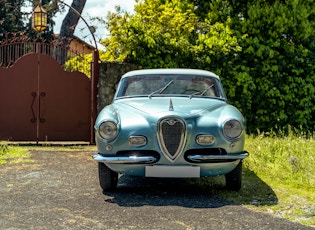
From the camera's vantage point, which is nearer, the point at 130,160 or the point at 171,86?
the point at 130,160

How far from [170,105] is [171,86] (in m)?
1.00

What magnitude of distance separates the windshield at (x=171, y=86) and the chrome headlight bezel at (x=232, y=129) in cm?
111

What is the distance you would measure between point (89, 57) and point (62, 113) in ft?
7.21

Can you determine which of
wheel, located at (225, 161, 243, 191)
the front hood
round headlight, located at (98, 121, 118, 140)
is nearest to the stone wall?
the front hood

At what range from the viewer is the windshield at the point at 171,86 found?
20.9 feet

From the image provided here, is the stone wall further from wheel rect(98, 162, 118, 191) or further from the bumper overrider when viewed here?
the bumper overrider

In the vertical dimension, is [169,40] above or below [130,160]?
above

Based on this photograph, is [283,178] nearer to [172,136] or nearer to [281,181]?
[281,181]

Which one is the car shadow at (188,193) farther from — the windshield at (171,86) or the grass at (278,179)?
the windshield at (171,86)

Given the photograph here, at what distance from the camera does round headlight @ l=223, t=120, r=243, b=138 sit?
526 cm

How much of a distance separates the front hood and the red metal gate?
466cm

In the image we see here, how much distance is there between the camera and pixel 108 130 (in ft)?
17.5

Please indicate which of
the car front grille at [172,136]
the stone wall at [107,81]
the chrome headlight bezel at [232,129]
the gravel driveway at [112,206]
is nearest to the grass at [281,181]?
the gravel driveway at [112,206]

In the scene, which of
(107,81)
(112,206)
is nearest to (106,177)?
(112,206)
